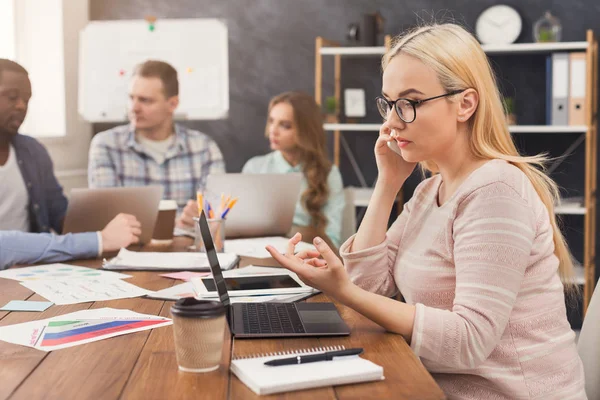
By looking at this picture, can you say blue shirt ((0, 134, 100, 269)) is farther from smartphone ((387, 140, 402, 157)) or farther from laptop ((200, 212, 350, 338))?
smartphone ((387, 140, 402, 157))

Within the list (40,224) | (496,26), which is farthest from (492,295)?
(496,26)

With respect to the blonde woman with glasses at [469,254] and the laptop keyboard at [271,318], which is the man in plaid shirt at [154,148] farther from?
the blonde woman with glasses at [469,254]

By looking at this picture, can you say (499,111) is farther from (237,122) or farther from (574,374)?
(237,122)

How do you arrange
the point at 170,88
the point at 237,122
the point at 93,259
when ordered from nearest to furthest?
1. the point at 93,259
2. the point at 170,88
3. the point at 237,122

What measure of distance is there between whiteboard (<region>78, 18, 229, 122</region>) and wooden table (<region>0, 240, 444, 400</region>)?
9.71 ft

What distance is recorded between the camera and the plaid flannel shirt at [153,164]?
3.14 m

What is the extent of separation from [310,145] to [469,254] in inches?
87.5

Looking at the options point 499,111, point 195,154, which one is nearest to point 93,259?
point 499,111

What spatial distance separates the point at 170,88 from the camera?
3318 millimetres

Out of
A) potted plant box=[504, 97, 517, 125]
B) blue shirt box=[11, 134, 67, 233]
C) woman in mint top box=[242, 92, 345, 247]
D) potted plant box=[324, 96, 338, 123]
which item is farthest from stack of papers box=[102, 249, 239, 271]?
potted plant box=[504, 97, 517, 125]

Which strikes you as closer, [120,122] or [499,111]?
[499,111]

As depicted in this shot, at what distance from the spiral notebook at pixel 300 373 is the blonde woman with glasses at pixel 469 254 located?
7.3 inches

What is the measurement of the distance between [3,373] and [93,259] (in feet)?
3.24

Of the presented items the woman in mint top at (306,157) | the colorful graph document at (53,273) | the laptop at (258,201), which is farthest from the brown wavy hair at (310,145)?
the colorful graph document at (53,273)
